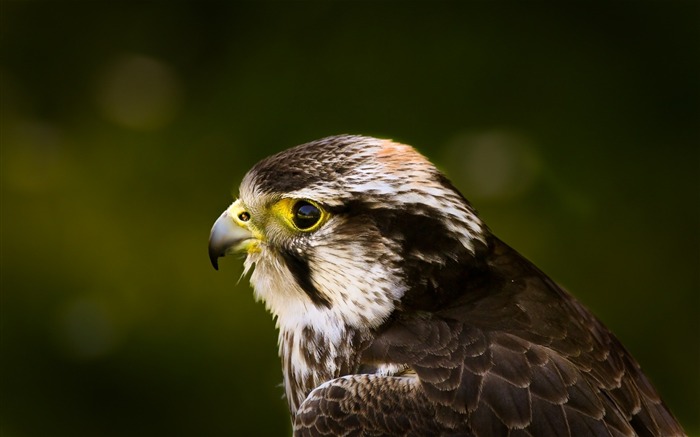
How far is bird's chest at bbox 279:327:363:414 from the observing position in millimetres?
2953

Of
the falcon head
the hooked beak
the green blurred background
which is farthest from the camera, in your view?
the green blurred background

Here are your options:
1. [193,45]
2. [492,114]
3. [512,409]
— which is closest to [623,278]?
[492,114]

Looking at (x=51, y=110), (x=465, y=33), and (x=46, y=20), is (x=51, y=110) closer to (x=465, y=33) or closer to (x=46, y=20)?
(x=46, y=20)

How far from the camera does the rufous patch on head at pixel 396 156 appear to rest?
3006mm

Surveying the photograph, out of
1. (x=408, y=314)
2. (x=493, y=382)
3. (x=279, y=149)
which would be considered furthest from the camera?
(x=279, y=149)

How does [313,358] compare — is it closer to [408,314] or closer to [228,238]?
[408,314]

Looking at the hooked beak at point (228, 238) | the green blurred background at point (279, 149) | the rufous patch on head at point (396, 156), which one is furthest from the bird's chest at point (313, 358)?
the green blurred background at point (279, 149)

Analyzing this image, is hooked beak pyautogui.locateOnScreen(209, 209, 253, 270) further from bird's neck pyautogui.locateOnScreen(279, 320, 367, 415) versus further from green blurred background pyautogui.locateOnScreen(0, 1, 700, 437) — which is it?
green blurred background pyautogui.locateOnScreen(0, 1, 700, 437)

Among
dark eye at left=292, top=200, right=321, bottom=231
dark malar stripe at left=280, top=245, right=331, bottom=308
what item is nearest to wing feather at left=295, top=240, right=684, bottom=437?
A: dark malar stripe at left=280, top=245, right=331, bottom=308

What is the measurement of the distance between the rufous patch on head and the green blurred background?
245 cm

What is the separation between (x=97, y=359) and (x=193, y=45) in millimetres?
1919

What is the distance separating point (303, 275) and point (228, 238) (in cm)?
28

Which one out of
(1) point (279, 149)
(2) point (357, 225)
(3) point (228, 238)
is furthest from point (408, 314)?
(1) point (279, 149)

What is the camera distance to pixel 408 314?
2930 millimetres
